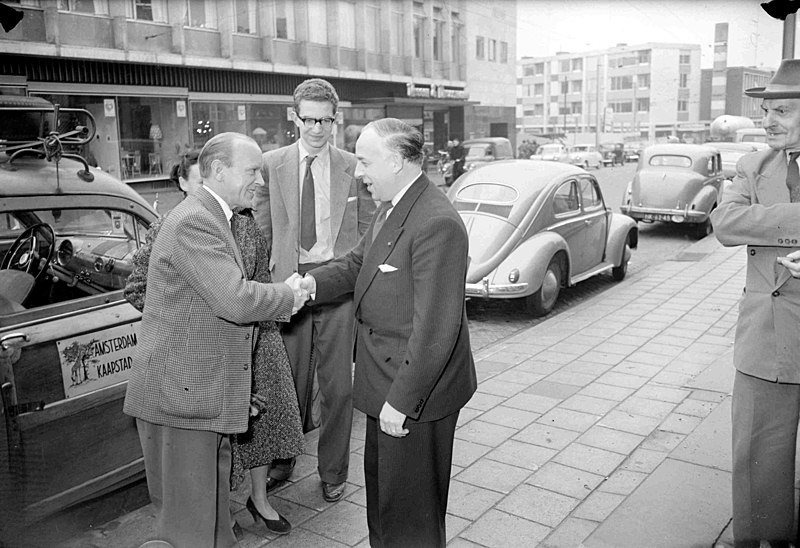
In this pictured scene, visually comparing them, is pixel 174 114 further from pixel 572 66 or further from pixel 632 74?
pixel 572 66

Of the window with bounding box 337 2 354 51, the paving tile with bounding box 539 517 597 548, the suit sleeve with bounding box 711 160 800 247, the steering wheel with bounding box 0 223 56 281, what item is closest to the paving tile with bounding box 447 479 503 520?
the paving tile with bounding box 539 517 597 548

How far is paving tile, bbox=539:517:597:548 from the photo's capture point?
330 centimetres

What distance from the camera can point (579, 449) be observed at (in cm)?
438

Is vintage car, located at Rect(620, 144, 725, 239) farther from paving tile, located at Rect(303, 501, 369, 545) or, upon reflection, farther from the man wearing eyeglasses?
paving tile, located at Rect(303, 501, 369, 545)

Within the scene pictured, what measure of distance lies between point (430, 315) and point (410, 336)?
0.41 feet

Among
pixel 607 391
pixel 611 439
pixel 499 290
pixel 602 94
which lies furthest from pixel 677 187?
pixel 602 94

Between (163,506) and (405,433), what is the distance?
3.25 feet

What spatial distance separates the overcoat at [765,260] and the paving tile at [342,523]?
1.85 meters

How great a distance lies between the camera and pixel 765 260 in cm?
288

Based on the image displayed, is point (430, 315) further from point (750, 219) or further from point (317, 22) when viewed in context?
point (317, 22)

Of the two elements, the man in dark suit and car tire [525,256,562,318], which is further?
car tire [525,256,562,318]

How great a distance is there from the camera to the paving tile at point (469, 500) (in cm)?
364

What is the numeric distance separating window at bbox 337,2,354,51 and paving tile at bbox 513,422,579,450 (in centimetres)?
2703

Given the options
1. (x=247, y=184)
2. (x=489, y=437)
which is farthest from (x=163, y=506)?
(x=489, y=437)
